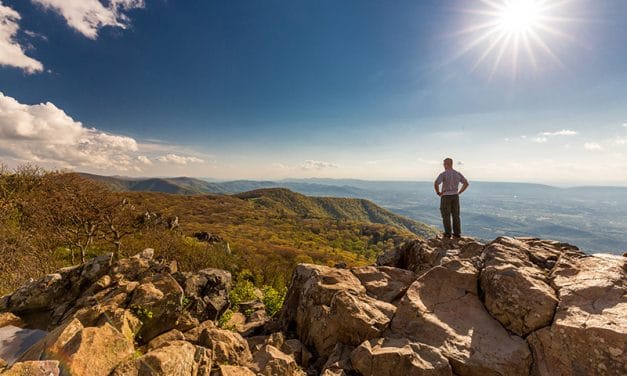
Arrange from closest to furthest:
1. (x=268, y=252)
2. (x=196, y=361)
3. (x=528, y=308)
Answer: (x=196, y=361), (x=528, y=308), (x=268, y=252)

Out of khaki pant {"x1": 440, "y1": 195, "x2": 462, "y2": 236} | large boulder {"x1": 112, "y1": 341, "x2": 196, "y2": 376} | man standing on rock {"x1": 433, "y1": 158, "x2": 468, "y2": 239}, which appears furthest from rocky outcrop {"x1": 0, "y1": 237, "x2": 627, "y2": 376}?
man standing on rock {"x1": 433, "y1": 158, "x2": 468, "y2": 239}

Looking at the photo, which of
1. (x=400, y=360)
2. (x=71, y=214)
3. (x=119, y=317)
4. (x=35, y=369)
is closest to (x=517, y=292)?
(x=400, y=360)

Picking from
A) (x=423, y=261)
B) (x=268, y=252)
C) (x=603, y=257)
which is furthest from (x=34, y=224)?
(x=268, y=252)

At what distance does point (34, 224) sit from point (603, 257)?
189 ft

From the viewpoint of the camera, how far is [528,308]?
11.4m

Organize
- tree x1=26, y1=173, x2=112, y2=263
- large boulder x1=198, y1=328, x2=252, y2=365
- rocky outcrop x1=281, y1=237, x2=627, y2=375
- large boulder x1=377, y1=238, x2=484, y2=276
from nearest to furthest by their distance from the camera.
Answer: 1. rocky outcrop x1=281, y1=237, x2=627, y2=375
2. large boulder x1=198, y1=328, x2=252, y2=365
3. large boulder x1=377, y1=238, x2=484, y2=276
4. tree x1=26, y1=173, x2=112, y2=263

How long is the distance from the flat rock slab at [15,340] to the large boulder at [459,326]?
17.5 meters

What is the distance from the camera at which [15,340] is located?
1334 cm

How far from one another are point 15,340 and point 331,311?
15.8 metres

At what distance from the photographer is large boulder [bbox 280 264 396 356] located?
1286 cm

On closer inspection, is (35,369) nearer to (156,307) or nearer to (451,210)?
(156,307)

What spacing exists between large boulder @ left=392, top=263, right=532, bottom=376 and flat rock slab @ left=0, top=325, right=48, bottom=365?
57.5ft

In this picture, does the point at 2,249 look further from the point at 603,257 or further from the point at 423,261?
the point at 603,257

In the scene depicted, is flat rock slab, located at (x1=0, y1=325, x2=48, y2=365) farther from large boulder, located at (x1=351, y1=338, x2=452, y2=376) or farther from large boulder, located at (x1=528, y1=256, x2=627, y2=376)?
large boulder, located at (x1=528, y1=256, x2=627, y2=376)
